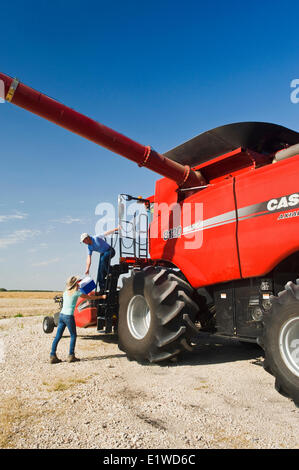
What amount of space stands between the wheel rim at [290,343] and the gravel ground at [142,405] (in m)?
0.46

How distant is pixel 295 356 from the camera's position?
3904 mm

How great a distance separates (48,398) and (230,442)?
2.14 meters

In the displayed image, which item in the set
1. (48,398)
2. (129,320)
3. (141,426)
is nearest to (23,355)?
(129,320)

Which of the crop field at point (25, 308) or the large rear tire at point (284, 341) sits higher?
the large rear tire at point (284, 341)

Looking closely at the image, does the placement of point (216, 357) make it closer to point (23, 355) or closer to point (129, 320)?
point (129, 320)

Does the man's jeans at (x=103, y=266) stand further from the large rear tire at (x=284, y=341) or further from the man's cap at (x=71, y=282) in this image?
the large rear tire at (x=284, y=341)

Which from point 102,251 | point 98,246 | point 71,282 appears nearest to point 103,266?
point 102,251

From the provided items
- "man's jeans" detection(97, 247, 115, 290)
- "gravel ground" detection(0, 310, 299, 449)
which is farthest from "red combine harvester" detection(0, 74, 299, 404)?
"man's jeans" detection(97, 247, 115, 290)

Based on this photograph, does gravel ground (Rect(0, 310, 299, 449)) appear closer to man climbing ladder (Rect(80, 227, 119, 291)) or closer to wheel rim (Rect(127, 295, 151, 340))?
Answer: wheel rim (Rect(127, 295, 151, 340))

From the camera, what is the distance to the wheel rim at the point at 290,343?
12.8 ft

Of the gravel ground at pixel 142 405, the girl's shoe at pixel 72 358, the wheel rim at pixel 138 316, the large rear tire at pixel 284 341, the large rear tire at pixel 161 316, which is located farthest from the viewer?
the wheel rim at pixel 138 316

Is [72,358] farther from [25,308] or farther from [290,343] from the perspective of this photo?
[25,308]

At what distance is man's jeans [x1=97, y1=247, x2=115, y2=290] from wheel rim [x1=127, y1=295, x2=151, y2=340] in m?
1.68

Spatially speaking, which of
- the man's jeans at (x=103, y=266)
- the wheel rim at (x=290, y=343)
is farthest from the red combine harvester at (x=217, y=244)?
the man's jeans at (x=103, y=266)
